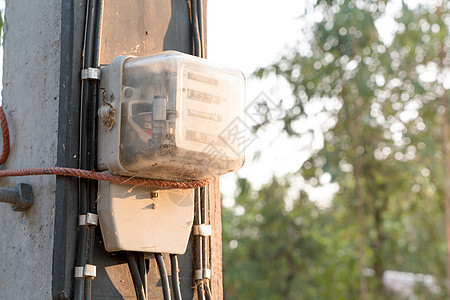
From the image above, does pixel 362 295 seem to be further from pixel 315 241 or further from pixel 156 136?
pixel 156 136

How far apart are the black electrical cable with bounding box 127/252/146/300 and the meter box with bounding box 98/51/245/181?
0.16m

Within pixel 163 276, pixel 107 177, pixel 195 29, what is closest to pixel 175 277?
pixel 163 276

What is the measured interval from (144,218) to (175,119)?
0.69ft

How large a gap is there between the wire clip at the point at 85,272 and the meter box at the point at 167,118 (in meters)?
0.18

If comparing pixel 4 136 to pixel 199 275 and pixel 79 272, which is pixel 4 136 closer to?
pixel 79 272

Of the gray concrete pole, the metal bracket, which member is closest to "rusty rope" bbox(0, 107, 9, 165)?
the gray concrete pole

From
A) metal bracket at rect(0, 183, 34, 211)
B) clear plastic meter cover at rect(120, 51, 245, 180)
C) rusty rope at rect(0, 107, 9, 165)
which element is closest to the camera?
clear plastic meter cover at rect(120, 51, 245, 180)

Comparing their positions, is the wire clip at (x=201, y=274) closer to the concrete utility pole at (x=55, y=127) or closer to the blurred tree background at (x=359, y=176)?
the concrete utility pole at (x=55, y=127)

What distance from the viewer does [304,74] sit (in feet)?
20.1

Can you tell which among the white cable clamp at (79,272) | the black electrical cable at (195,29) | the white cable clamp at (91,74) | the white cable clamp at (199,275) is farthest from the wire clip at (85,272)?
the black electrical cable at (195,29)

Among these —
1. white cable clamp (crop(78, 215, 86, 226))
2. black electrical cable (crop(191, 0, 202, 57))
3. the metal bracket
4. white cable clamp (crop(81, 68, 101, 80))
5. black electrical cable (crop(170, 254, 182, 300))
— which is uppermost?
black electrical cable (crop(191, 0, 202, 57))

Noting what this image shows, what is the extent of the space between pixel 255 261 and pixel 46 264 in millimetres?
6413

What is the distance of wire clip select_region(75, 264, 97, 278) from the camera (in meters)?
1.10

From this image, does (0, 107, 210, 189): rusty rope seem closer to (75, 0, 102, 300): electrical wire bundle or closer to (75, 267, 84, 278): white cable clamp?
(75, 0, 102, 300): electrical wire bundle
